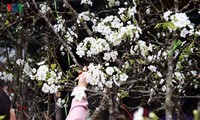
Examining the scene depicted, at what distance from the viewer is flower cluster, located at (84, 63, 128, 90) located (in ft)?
10.4

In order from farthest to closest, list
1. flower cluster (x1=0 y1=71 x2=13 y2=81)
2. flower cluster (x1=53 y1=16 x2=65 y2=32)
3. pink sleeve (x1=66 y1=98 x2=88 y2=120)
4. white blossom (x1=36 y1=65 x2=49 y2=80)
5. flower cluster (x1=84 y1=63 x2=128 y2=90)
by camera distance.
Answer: flower cluster (x1=0 y1=71 x2=13 y2=81), flower cluster (x1=53 y1=16 x2=65 y2=32), white blossom (x1=36 y1=65 x2=49 y2=80), flower cluster (x1=84 y1=63 x2=128 y2=90), pink sleeve (x1=66 y1=98 x2=88 y2=120)

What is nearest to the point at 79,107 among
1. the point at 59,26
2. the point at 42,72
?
the point at 42,72

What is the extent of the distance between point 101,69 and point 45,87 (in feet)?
→ 1.72

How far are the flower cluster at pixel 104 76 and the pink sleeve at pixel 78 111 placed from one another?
0.51 metres

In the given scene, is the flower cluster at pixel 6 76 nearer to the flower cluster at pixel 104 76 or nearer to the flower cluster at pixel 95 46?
the flower cluster at pixel 95 46

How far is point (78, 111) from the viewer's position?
8.38 feet

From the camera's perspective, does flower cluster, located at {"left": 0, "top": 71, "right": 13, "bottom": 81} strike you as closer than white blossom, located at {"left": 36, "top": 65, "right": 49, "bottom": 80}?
No

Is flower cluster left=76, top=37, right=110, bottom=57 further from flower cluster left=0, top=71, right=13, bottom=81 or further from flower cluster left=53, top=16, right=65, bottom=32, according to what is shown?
flower cluster left=0, top=71, right=13, bottom=81

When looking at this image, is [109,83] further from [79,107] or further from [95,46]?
[79,107]

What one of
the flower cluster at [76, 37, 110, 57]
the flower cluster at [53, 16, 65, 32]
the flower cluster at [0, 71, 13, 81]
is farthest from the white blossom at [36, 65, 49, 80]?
the flower cluster at [0, 71, 13, 81]

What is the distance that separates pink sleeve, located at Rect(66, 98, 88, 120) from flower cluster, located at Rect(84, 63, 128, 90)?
51 cm

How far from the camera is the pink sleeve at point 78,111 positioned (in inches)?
99.6

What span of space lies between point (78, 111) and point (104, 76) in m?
0.70

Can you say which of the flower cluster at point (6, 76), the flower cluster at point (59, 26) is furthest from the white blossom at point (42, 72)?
the flower cluster at point (6, 76)
